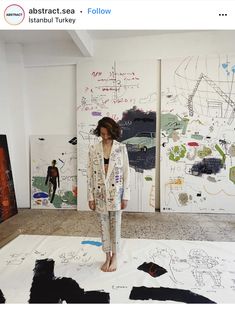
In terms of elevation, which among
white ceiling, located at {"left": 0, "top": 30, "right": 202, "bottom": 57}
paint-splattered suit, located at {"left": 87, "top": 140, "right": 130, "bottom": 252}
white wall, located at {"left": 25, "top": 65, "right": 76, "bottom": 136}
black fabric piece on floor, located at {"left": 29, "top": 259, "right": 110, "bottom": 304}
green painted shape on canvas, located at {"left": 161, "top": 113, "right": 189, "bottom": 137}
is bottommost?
black fabric piece on floor, located at {"left": 29, "top": 259, "right": 110, "bottom": 304}

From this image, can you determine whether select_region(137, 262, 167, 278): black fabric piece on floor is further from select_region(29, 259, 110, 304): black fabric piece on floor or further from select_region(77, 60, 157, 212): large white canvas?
select_region(77, 60, 157, 212): large white canvas

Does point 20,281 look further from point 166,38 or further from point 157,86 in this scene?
point 166,38

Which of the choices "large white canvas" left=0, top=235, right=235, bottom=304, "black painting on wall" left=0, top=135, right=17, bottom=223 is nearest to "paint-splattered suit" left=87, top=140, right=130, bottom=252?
"large white canvas" left=0, top=235, right=235, bottom=304

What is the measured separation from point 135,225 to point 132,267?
3.13 ft

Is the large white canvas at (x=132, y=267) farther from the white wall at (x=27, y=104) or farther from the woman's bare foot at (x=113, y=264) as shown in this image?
the white wall at (x=27, y=104)

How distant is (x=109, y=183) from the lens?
1847 mm

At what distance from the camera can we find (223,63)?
316 cm

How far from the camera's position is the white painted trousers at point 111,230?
1879 millimetres

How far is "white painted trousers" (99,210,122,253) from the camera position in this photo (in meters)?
1.88

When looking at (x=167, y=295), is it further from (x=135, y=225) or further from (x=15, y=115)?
(x=15, y=115)

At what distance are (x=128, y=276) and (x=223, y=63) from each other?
284cm

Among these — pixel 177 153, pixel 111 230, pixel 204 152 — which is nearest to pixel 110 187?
pixel 111 230
